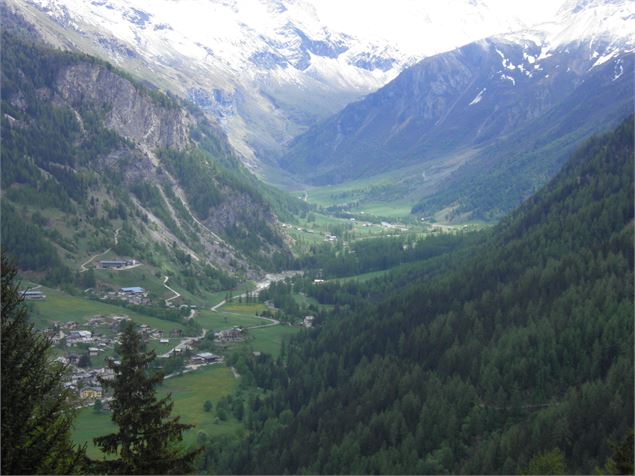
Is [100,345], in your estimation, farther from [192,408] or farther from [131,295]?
[131,295]

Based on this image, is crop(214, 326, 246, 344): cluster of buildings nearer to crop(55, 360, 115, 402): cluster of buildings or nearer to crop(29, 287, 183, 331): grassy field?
crop(29, 287, 183, 331): grassy field

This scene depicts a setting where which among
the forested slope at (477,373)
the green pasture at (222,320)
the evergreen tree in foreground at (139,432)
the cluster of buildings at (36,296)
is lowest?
the evergreen tree in foreground at (139,432)

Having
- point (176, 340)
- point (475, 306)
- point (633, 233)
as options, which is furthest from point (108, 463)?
point (176, 340)

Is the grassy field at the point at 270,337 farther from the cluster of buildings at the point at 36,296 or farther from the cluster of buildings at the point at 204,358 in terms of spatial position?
the cluster of buildings at the point at 36,296

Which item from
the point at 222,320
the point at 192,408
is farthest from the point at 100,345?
the point at 222,320

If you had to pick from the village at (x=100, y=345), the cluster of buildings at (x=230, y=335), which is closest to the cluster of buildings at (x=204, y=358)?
the village at (x=100, y=345)

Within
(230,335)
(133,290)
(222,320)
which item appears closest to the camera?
(230,335)
